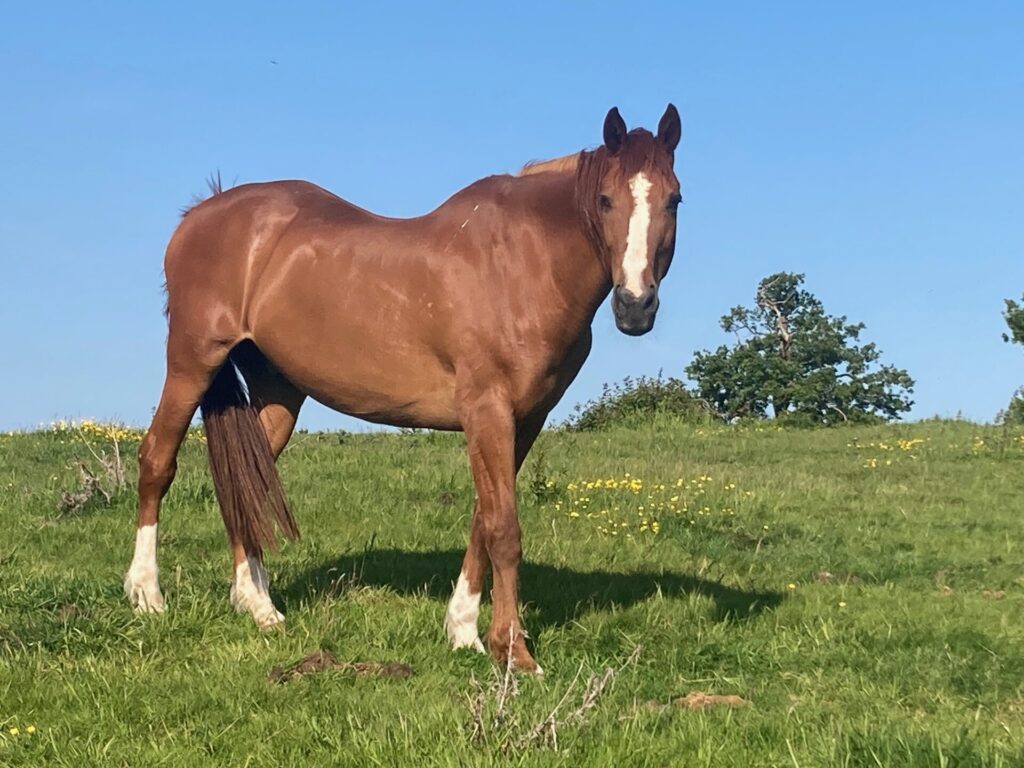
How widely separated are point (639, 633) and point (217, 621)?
2.32 m

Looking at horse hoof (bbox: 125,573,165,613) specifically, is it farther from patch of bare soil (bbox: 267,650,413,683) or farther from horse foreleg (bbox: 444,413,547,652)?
horse foreleg (bbox: 444,413,547,652)

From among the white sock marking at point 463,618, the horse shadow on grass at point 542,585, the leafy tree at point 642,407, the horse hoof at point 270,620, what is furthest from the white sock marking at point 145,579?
the leafy tree at point 642,407

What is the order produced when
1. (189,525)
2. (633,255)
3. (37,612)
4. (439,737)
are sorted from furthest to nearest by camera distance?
(189,525) < (37,612) < (633,255) < (439,737)

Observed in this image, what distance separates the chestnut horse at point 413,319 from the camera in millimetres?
5082

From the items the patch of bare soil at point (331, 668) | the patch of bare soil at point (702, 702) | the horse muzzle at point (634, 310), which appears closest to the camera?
the patch of bare soil at point (702, 702)

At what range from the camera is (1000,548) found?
886 centimetres

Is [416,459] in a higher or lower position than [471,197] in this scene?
lower

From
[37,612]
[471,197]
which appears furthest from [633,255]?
[37,612]

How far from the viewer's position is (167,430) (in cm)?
658

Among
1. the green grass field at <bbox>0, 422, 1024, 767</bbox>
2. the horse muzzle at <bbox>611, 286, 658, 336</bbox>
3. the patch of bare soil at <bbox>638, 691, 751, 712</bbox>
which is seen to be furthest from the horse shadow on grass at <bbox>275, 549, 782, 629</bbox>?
the horse muzzle at <bbox>611, 286, 658, 336</bbox>

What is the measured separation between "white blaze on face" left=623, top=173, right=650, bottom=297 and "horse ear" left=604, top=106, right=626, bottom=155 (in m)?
0.26

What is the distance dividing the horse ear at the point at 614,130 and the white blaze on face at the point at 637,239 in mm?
261

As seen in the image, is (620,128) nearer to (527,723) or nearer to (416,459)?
(527,723)

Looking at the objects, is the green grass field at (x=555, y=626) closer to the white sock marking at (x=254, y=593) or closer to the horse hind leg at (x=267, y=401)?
the white sock marking at (x=254, y=593)
